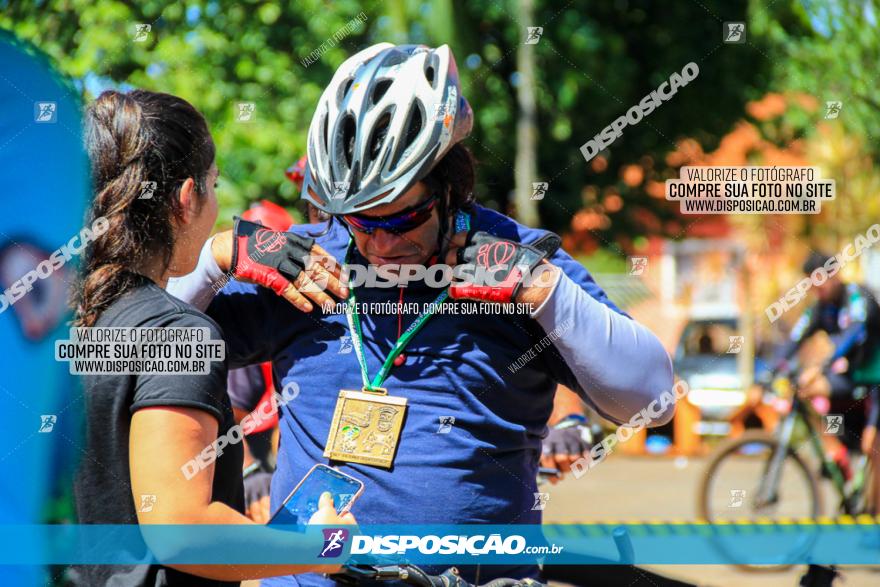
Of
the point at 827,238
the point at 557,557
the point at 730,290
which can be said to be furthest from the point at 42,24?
the point at 730,290

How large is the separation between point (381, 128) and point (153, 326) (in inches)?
27.6

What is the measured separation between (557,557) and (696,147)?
7854 millimetres

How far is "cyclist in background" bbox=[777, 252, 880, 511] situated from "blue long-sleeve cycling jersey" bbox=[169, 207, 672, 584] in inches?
180

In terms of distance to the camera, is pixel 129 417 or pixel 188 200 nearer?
pixel 129 417

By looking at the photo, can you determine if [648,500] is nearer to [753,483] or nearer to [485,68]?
[753,483]

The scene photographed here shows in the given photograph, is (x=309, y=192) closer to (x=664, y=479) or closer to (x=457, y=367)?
(x=457, y=367)

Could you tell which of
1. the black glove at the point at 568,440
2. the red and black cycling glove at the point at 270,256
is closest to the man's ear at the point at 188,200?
the red and black cycling glove at the point at 270,256

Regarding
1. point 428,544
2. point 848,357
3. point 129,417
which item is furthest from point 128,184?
point 848,357

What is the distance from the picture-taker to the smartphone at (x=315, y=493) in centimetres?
186

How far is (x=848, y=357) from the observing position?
6371 millimetres

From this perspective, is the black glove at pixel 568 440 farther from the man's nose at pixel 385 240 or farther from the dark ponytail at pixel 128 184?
the dark ponytail at pixel 128 184

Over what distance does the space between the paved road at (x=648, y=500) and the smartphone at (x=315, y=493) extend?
4.27 meters

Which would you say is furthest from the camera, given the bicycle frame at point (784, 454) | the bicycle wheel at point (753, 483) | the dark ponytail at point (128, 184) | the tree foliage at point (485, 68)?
the bicycle wheel at point (753, 483)

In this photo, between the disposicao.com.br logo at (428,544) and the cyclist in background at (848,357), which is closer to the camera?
the disposicao.com.br logo at (428,544)
